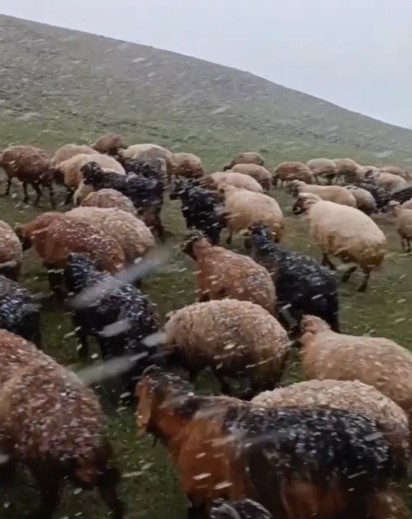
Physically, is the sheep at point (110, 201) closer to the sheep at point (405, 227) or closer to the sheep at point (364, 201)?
the sheep at point (405, 227)

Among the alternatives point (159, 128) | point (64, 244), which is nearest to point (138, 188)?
point (64, 244)

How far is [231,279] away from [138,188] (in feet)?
14.8

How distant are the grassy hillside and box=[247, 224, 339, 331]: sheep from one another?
77cm

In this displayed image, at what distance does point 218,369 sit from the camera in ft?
24.7

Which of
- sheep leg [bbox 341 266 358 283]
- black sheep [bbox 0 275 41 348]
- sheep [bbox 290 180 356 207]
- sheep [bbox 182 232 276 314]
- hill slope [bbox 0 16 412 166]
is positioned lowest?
hill slope [bbox 0 16 412 166]

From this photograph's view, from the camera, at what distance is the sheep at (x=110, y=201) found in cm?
1206

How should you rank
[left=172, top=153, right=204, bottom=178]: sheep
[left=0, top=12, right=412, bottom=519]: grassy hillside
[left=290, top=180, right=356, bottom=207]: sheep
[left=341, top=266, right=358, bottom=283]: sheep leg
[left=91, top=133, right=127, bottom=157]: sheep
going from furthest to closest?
1. [left=91, top=133, right=127, bottom=157]: sheep
2. [left=172, top=153, right=204, bottom=178]: sheep
3. [left=290, top=180, right=356, bottom=207]: sheep
4. [left=341, top=266, right=358, bottom=283]: sheep leg
5. [left=0, top=12, right=412, bottom=519]: grassy hillside

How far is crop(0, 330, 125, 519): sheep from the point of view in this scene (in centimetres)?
539

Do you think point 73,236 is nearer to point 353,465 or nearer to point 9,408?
point 9,408

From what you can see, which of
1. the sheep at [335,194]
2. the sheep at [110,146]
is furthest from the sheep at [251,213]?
the sheep at [110,146]

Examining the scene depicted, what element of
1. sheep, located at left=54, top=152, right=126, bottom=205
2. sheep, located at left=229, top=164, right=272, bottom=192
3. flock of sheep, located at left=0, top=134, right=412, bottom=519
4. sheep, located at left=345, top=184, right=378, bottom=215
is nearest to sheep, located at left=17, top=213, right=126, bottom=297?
flock of sheep, located at left=0, top=134, right=412, bottom=519

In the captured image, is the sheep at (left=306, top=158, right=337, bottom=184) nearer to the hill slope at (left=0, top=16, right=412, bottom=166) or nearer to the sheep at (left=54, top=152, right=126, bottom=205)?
the hill slope at (left=0, top=16, right=412, bottom=166)

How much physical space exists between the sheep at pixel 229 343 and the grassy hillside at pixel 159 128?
848mm

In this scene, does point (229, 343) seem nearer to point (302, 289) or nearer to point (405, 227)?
point (302, 289)
